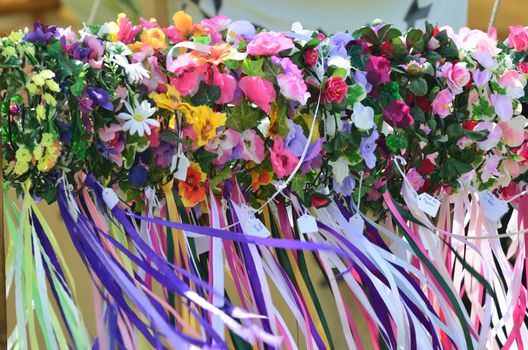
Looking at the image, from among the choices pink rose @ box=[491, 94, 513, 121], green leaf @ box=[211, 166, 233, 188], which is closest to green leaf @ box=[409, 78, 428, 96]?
pink rose @ box=[491, 94, 513, 121]

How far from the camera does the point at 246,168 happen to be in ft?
2.52

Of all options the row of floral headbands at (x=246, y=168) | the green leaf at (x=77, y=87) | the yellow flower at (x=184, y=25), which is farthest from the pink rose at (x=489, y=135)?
the green leaf at (x=77, y=87)

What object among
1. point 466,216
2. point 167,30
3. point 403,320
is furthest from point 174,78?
point 466,216

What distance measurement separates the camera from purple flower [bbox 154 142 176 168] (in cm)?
72

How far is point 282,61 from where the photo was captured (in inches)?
28.8

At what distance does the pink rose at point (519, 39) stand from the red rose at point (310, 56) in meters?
0.30

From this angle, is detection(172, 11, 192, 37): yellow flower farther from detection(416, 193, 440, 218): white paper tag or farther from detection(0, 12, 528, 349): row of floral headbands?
detection(416, 193, 440, 218): white paper tag

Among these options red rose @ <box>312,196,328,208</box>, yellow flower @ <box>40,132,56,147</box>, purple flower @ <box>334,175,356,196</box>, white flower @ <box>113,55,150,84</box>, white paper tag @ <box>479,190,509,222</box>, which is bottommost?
white paper tag @ <box>479,190,509,222</box>

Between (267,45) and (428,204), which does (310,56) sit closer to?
(267,45)

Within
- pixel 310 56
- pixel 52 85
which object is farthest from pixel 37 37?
pixel 310 56

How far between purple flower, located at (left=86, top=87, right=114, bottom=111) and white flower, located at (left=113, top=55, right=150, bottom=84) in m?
0.03

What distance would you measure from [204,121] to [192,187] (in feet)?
0.25

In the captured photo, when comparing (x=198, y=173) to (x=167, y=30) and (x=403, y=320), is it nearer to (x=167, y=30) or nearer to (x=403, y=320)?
(x=167, y=30)

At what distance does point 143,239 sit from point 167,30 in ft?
0.70
